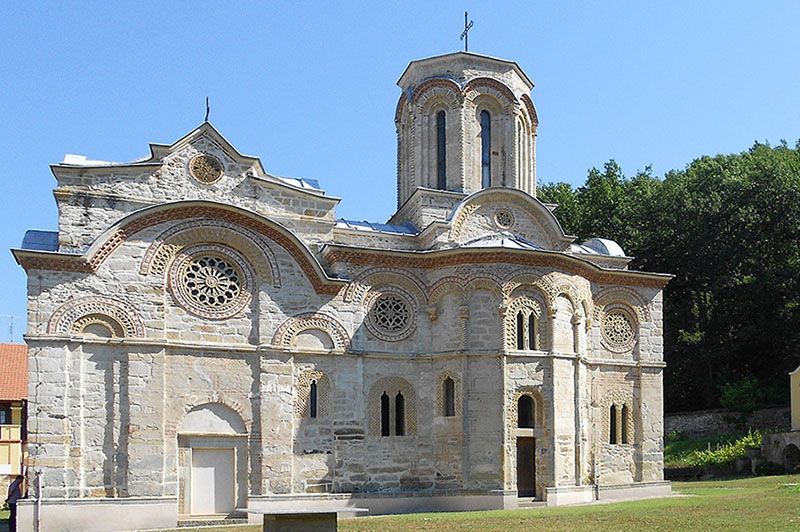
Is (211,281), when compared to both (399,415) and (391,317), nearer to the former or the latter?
(391,317)

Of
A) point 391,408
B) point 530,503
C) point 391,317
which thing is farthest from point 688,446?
point 391,317

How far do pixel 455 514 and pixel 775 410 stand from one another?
18.5 m

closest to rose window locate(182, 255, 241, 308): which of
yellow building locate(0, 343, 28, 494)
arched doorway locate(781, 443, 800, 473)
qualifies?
yellow building locate(0, 343, 28, 494)

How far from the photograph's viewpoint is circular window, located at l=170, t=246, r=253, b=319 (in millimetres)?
17422

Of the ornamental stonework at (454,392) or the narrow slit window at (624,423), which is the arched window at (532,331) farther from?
the narrow slit window at (624,423)

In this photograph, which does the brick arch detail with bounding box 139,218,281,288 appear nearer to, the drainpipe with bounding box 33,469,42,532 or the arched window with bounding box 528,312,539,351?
the drainpipe with bounding box 33,469,42,532

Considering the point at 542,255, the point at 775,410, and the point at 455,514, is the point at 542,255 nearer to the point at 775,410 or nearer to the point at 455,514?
the point at 455,514

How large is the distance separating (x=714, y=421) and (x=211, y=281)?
21.3 m

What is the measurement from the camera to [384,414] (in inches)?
747

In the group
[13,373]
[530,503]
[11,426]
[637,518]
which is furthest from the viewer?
[13,373]

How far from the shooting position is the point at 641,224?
35.5 m

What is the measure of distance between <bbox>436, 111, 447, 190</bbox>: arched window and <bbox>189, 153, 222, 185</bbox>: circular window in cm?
600

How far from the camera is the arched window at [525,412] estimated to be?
62.1 ft

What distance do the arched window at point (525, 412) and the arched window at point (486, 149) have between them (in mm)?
5840
